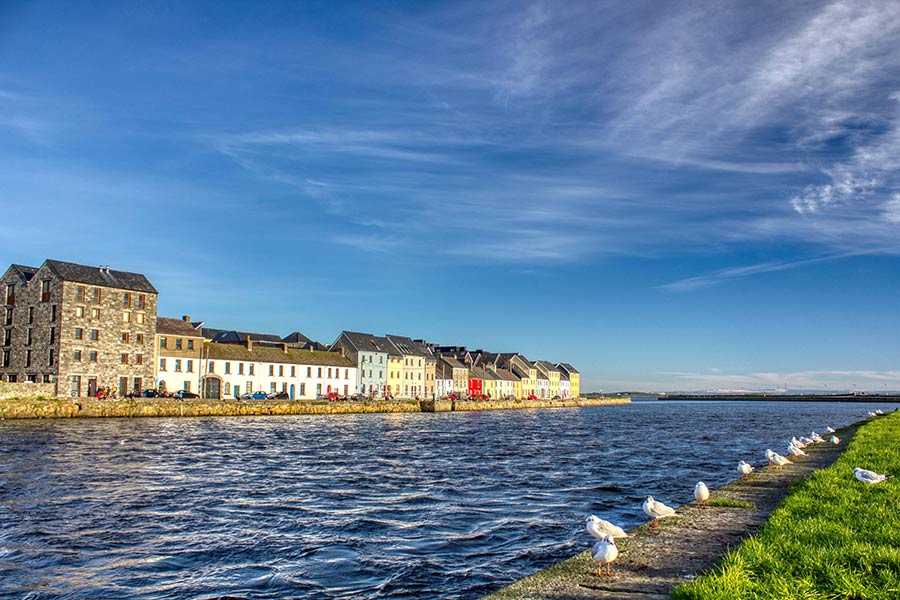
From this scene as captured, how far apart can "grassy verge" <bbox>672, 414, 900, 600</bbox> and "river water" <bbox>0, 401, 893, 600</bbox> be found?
13.5 ft

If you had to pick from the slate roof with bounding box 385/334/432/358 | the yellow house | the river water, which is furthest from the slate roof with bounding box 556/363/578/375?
the river water

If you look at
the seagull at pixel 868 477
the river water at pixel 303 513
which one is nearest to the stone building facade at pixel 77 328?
the river water at pixel 303 513

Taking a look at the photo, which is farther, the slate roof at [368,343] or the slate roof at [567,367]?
the slate roof at [567,367]

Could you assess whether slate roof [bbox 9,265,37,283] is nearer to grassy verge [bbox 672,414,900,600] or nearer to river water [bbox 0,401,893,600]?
river water [bbox 0,401,893,600]

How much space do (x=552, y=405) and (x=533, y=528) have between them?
14298 cm

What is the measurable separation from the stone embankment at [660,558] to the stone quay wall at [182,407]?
2150 inches

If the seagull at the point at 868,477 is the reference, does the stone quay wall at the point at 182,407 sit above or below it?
below

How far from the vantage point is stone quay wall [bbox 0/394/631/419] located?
54.0 metres

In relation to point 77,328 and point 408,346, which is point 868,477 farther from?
point 408,346

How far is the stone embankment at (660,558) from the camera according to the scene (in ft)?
27.4

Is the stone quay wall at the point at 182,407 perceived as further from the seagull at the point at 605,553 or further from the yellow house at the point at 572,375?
the yellow house at the point at 572,375

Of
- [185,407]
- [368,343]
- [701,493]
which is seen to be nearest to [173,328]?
[185,407]

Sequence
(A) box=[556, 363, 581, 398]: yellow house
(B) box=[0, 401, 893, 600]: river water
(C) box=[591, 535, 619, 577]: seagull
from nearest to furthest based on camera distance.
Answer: (C) box=[591, 535, 619, 577]: seagull → (B) box=[0, 401, 893, 600]: river water → (A) box=[556, 363, 581, 398]: yellow house

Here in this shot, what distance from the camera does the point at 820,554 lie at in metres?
8.18
